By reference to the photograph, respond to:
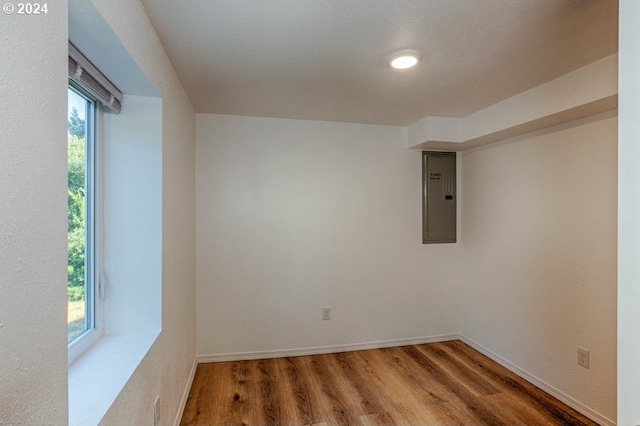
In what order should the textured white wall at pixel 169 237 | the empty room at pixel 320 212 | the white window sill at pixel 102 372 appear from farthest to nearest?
the textured white wall at pixel 169 237 < the white window sill at pixel 102 372 < the empty room at pixel 320 212

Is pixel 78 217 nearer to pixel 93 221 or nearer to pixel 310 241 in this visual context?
pixel 93 221

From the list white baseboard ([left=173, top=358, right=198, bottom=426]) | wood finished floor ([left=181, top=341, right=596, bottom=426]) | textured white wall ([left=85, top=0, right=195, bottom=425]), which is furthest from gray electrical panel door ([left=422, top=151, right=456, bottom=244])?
Result: white baseboard ([left=173, top=358, right=198, bottom=426])

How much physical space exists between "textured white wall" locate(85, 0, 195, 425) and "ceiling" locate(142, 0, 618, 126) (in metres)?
0.17

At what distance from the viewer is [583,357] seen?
2129mm

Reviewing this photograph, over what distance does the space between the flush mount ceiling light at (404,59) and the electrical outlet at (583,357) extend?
2271 millimetres

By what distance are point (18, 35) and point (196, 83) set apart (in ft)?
5.25

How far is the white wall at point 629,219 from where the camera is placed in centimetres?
83

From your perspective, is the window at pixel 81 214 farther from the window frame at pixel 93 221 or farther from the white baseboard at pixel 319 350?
the white baseboard at pixel 319 350

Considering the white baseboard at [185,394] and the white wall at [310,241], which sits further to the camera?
the white wall at [310,241]

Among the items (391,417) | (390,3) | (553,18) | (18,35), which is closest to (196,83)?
(390,3)

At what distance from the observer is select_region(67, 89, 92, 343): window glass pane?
4.24 ft

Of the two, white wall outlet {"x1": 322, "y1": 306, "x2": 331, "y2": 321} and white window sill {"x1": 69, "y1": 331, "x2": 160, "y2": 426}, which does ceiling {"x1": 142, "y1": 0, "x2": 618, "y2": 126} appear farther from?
white wall outlet {"x1": 322, "y1": 306, "x2": 331, "y2": 321}

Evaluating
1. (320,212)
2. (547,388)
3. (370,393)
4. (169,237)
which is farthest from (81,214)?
(547,388)

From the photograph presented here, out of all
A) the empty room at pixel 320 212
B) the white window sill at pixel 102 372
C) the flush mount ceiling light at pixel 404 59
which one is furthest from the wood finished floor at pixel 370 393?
the flush mount ceiling light at pixel 404 59
